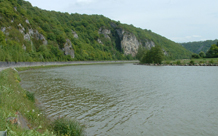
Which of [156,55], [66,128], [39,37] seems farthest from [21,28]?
[66,128]

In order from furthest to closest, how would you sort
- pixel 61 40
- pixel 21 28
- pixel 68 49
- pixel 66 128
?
1. pixel 68 49
2. pixel 61 40
3. pixel 21 28
4. pixel 66 128

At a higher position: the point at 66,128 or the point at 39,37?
the point at 39,37

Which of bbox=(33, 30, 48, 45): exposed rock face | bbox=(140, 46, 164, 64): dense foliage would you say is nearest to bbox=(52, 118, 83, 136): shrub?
bbox=(33, 30, 48, 45): exposed rock face

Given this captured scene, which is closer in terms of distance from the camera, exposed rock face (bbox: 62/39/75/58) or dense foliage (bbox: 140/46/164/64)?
dense foliage (bbox: 140/46/164/64)

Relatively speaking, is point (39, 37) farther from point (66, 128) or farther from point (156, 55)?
point (66, 128)

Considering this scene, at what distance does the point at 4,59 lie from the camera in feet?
142

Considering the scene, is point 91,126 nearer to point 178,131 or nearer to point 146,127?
point 146,127

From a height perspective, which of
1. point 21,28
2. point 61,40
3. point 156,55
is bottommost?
point 156,55

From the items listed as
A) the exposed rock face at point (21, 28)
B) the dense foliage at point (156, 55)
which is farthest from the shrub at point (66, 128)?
the dense foliage at point (156, 55)

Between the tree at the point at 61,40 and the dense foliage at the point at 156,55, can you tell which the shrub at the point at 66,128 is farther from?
the tree at the point at 61,40

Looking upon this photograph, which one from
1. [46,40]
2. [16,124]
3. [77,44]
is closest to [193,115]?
[16,124]

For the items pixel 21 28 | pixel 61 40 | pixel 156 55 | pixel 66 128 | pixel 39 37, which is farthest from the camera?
pixel 61 40

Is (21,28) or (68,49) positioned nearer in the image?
(21,28)

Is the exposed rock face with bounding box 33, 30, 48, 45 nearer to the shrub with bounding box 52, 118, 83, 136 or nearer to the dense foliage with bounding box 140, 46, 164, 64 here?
the dense foliage with bounding box 140, 46, 164, 64
